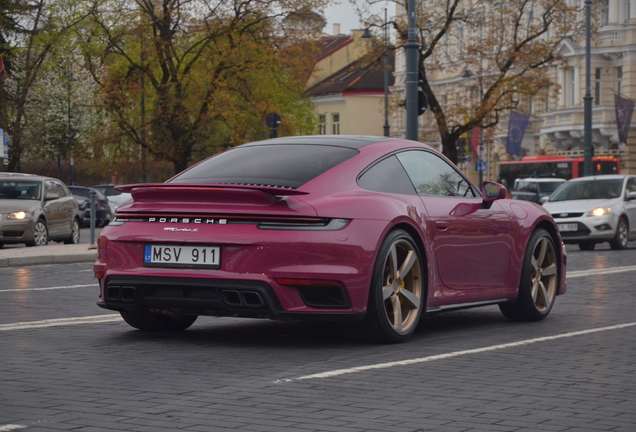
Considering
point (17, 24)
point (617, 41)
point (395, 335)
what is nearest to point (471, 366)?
point (395, 335)

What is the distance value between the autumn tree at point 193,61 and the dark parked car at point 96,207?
4293 millimetres

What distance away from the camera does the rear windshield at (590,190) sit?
1004 inches

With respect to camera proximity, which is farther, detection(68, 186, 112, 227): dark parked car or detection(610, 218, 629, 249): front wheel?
detection(68, 186, 112, 227): dark parked car

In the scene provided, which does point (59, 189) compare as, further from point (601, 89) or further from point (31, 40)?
point (601, 89)

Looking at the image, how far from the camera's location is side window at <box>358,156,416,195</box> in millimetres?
8102

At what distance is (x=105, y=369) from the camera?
6.78 m

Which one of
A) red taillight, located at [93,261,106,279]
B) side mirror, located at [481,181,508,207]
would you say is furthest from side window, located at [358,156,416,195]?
red taillight, located at [93,261,106,279]

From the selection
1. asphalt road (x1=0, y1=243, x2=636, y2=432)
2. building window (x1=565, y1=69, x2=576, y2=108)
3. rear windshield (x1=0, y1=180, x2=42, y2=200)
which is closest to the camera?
asphalt road (x1=0, y1=243, x2=636, y2=432)

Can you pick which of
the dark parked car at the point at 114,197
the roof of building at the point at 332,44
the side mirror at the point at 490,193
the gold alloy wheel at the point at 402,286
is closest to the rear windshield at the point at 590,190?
the side mirror at the point at 490,193

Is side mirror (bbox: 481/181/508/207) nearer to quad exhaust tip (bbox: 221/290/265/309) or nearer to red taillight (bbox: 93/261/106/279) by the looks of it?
quad exhaust tip (bbox: 221/290/265/309)

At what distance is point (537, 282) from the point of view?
9.91 meters

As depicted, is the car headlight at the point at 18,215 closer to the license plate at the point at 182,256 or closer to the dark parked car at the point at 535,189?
the license plate at the point at 182,256

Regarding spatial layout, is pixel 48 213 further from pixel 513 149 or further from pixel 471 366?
pixel 513 149

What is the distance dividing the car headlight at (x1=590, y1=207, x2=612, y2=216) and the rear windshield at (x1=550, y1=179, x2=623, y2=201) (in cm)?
86
